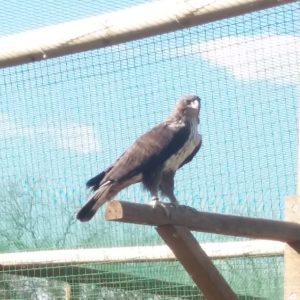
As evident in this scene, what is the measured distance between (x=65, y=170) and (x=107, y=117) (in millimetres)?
258

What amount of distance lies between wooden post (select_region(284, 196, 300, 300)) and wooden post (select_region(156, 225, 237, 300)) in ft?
0.73

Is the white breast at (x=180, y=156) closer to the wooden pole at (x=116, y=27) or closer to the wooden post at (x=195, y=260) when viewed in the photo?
the wooden pole at (x=116, y=27)

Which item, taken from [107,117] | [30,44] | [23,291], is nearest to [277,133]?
[107,117]

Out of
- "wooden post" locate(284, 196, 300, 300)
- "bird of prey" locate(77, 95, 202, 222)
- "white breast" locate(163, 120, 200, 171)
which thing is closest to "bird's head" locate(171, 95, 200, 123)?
"bird of prey" locate(77, 95, 202, 222)

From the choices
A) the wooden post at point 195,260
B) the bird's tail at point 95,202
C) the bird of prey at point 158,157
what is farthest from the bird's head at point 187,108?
the wooden post at point 195,260

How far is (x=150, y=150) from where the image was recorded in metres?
3.25

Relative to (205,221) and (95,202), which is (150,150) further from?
(205,221)

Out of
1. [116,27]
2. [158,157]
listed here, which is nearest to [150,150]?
[158,157]

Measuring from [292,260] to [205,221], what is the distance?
0.38 meters

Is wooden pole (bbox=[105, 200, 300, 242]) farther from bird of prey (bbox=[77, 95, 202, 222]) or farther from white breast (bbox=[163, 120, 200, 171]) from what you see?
white breast (bbox=[163, 120, 200, 171])

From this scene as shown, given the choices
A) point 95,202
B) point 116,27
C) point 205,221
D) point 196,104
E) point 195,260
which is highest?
point 116,27

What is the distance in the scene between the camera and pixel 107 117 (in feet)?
10.3

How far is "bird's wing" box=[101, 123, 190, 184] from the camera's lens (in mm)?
3092

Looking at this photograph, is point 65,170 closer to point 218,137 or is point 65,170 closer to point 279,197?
point 218,137
